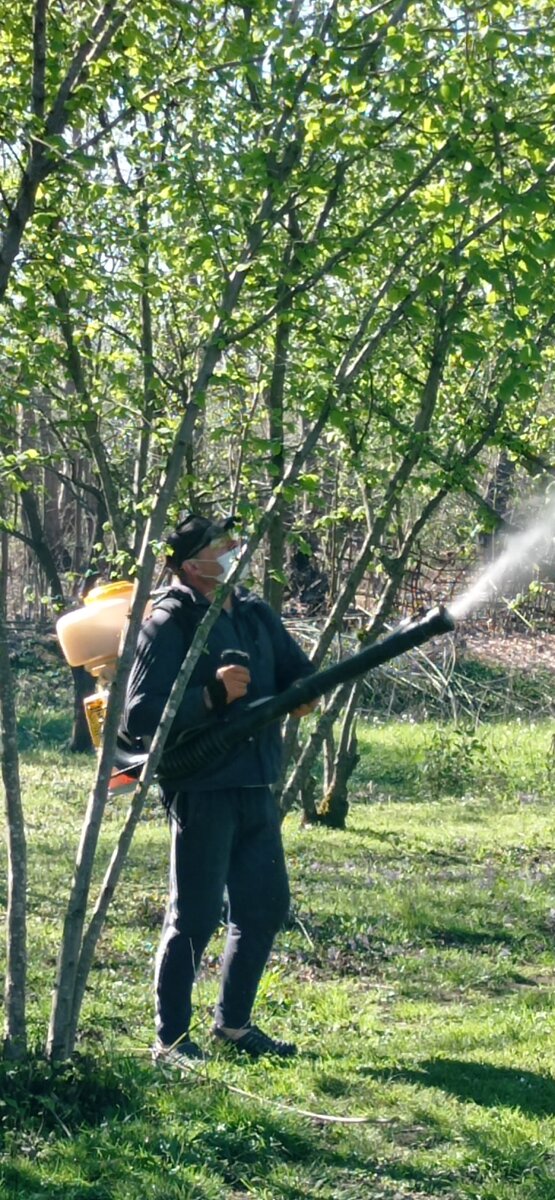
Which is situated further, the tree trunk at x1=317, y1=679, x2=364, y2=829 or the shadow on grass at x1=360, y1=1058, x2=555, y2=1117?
the tree trunk at x1=317, y1=679, x2=364, y2=829

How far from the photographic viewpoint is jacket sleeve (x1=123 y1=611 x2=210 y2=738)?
554 cm

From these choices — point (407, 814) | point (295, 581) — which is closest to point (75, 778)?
point (407, 814)

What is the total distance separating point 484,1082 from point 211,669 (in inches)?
73.3

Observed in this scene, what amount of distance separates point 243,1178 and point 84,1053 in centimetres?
81

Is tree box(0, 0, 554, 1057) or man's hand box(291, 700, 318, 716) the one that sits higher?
tree box(0, 0, 554, 1057)

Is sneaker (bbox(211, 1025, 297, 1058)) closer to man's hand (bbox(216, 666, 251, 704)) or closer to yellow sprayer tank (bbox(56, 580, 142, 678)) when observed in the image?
man's hand (bbox(216, 666, 251, 704))

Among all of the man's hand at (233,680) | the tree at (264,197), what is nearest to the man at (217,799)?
the man's hand at (233,680)

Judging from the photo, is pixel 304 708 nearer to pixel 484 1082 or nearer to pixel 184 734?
pixel 184 734

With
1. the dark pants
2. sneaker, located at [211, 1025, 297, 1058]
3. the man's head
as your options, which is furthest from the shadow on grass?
the man's head

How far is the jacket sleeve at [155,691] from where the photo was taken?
5.54 m

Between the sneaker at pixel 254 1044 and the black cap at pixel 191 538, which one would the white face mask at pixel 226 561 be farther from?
the sneaker at pixel 254 1044

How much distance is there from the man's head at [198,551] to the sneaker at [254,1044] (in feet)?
5.60

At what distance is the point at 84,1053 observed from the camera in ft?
16.8

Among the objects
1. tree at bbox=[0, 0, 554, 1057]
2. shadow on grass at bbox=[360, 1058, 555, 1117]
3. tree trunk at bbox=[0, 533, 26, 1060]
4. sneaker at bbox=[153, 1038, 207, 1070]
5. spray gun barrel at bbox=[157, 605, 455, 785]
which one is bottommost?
shadow on grass at bbox=[360, 1058, 555, 1117]
